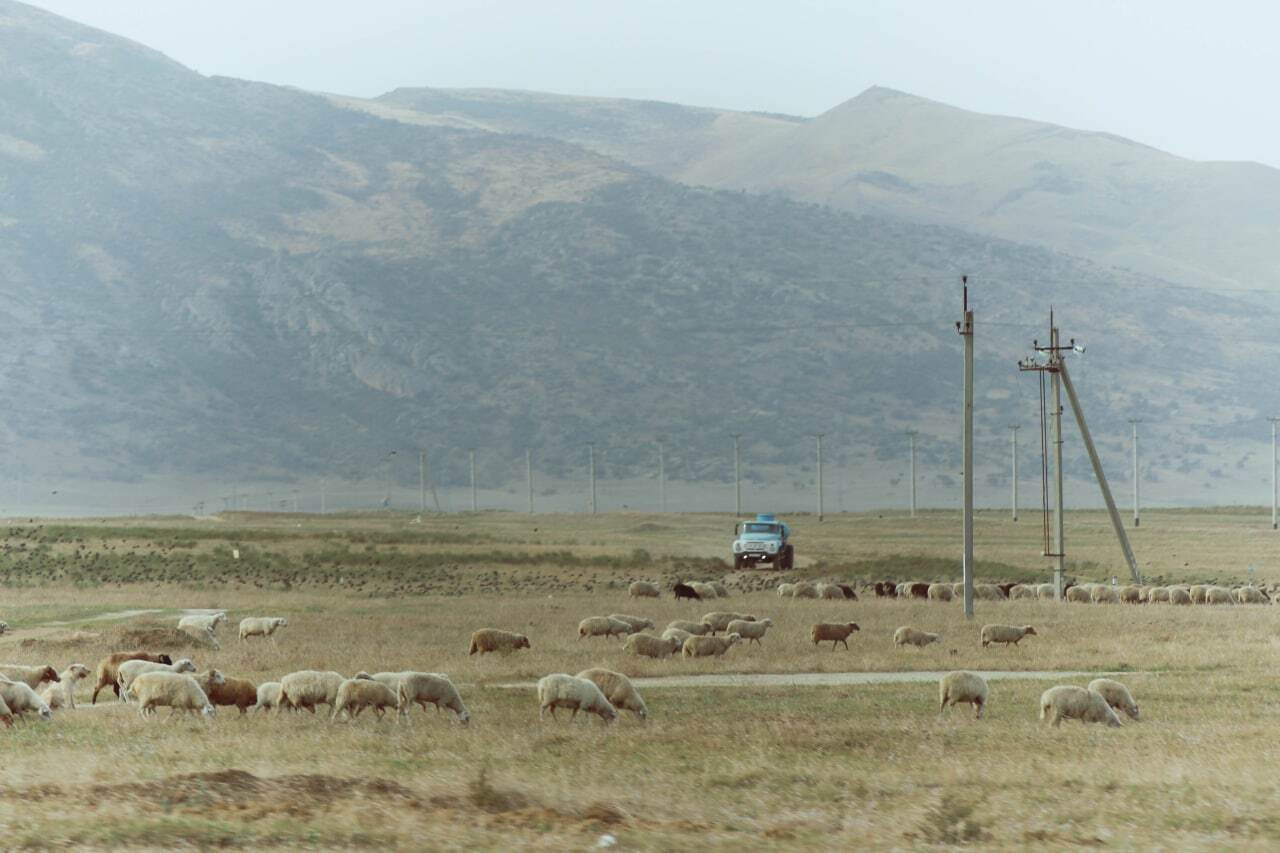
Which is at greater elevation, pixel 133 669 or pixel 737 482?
pixel 737 482

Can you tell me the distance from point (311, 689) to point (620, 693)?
3.78 m

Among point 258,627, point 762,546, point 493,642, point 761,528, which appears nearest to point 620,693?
point 493,642

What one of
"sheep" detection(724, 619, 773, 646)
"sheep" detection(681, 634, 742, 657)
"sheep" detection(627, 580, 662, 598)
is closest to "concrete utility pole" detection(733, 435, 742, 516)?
"sheep" detection(627, 580, 662, 598)

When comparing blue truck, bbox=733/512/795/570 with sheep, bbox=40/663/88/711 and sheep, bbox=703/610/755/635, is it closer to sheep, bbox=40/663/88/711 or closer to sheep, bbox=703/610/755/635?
sheep, bbox=703/610/755/635

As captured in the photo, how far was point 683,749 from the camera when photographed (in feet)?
61.5

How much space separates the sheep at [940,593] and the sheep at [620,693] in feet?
90.5

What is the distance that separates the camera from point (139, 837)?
44.0 feet

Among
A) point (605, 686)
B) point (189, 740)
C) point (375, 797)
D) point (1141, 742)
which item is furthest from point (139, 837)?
point (1141, 742)

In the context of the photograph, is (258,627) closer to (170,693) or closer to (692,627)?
(692,627)

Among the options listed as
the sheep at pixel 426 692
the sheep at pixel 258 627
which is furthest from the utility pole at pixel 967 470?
the sheep at pixel 426 692

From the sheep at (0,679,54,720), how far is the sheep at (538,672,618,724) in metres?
5.85

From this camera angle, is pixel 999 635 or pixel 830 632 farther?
pixel 999 635

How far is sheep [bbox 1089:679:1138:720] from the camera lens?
71.6 feet

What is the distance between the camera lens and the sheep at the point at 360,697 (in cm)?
2112
